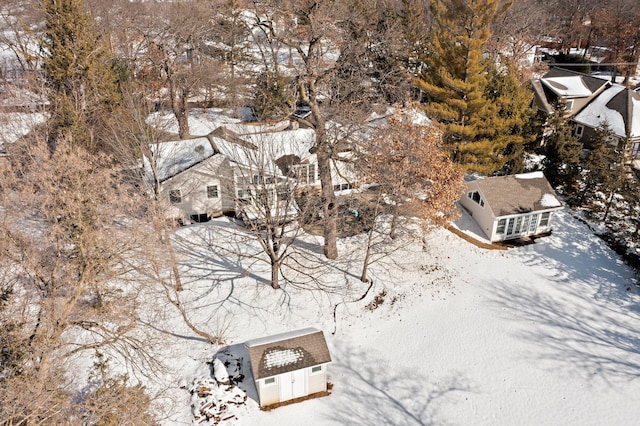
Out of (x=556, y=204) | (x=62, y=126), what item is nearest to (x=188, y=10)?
(x=62, y=126)

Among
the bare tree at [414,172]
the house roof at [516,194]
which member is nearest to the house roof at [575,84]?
the house roof at [516,194]

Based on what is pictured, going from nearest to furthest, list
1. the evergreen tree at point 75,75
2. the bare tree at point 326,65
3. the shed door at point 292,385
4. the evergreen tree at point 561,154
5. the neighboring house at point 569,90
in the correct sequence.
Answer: the shed door at point 292,385, the bare tree at point 326,65, the evergreen tree at point 75,75, the evergreen tree at point 561,154, the neighboring house at point 569,90

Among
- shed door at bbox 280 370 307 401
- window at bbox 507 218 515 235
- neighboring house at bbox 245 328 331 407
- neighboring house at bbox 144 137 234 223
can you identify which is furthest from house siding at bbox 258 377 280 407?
window at bbox 507 218 515 235

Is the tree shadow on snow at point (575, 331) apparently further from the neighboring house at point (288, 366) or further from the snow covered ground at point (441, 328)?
the neighboring house at point (288, 366)

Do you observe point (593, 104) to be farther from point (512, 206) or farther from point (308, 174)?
point (308, 174)

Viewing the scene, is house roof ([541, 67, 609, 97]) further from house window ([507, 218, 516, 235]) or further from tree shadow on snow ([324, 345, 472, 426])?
tree shadow on snow ([324, 345, 472, 426])

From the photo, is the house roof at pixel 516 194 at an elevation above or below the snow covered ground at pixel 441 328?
above
